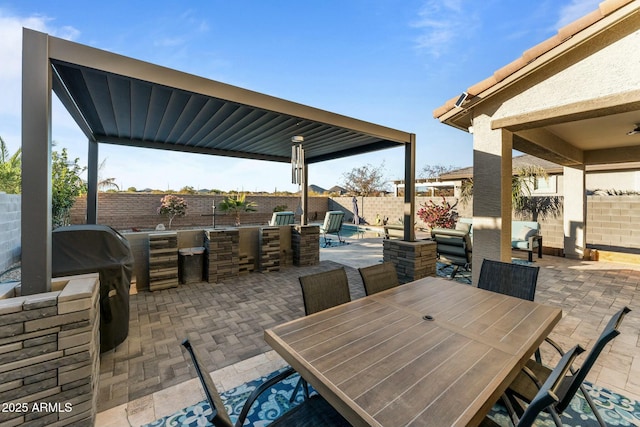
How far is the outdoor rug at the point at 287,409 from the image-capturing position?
1796 mm

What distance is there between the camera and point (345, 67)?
24.9 feet

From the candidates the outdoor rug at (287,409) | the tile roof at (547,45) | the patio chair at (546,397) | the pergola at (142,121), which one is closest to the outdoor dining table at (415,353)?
the patio chair at (546,397)

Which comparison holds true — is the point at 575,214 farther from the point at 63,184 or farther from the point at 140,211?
the point at 140,211

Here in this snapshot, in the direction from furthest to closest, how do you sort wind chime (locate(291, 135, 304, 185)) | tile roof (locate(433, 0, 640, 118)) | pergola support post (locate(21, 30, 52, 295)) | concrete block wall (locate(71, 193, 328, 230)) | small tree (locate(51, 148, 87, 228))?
concrete block wall (locate(71, 193, 328, 230)), small tree (locate(51, 148, 87, 228)), wind chime (locate(291, 135, 304, 185)), tile roof (locate(433, 0, 640, 118)), pergola support post (locate(21, 30, 52, 295))

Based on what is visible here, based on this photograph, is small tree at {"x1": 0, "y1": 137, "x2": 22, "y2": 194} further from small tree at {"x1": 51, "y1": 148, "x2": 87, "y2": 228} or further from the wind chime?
the wind chime

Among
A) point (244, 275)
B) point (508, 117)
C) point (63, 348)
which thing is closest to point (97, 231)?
point (63, 348)

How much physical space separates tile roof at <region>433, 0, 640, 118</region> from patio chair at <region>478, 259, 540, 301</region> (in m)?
2.90

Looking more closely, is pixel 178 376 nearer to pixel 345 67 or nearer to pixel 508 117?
pixel 508 117

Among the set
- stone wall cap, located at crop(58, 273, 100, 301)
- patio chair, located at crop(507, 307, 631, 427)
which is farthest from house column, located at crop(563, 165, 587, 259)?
stone wall cap, located at crop(58, 273, 100, 301)

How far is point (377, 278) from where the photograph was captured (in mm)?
2453

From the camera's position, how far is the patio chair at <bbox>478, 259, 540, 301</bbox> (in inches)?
94.7

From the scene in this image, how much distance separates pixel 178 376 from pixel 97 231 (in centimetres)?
166

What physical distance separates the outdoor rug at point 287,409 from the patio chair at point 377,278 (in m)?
1.02

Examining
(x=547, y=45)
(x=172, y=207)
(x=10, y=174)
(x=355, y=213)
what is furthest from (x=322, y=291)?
(x=355, y=213)
